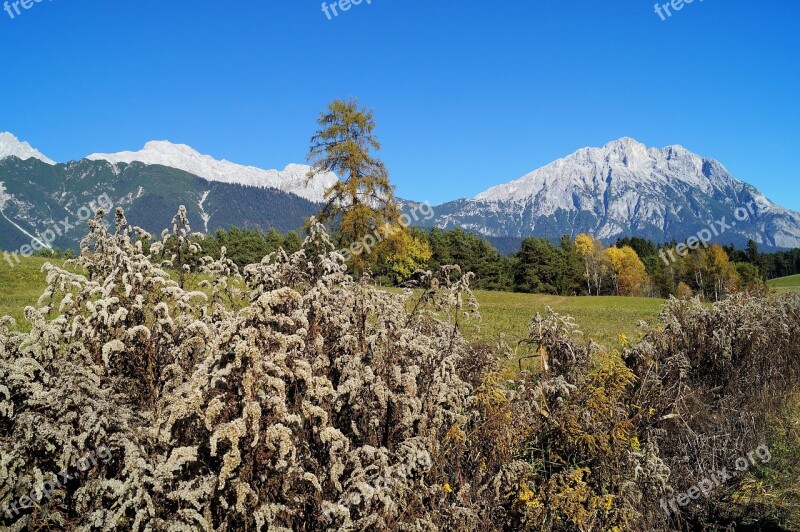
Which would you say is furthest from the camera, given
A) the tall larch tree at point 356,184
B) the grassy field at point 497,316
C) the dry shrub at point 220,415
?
the tall larch tree at point 356,184

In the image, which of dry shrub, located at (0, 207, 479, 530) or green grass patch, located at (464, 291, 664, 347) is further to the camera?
green grass patch, located at (464, 291, 664, 347)

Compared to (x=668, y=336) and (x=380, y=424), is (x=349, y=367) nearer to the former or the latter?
Result: (x=380, y=424)

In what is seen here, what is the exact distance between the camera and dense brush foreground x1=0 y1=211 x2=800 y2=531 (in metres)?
3.61

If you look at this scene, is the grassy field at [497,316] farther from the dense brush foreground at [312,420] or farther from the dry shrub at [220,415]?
the dry shrub at [220,415]

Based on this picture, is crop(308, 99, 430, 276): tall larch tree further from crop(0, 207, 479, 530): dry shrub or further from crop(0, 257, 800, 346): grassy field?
crop(0, 207, 479, 530): dry shrub

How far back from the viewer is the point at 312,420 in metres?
4.16

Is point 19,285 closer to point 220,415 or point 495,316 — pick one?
point 495,316

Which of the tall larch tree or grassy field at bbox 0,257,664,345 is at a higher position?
the tall larch tree

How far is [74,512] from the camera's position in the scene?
404cm

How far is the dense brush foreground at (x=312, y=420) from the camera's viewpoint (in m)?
3.61

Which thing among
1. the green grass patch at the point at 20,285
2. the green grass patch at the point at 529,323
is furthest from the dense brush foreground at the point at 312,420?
the green grass patch at the point at 20,285

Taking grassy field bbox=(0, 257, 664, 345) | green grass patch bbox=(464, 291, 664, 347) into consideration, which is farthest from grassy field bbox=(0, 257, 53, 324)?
green grass patch bbox=(464, 291, 664, 347)

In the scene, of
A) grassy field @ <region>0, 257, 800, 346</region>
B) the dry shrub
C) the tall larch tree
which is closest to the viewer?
the dry shrub

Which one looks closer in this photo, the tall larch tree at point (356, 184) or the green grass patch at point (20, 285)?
the green grass patch at point (20, 285)
